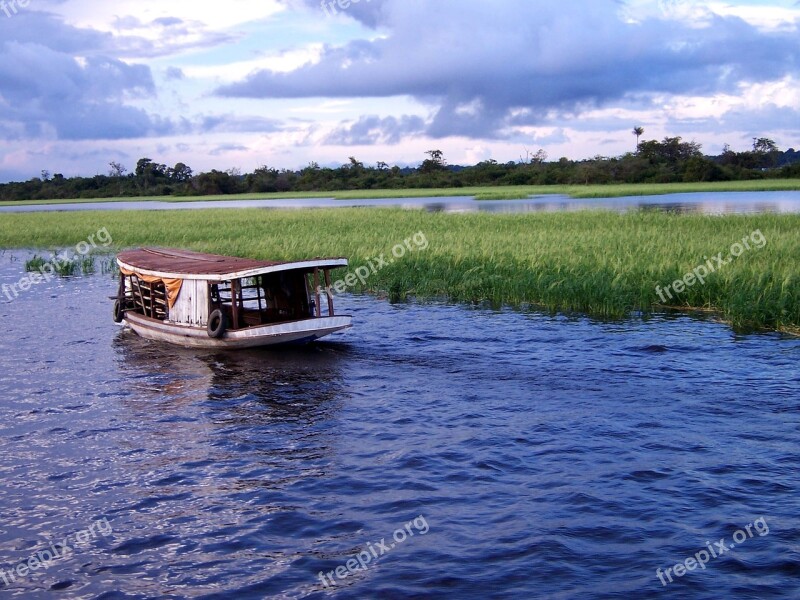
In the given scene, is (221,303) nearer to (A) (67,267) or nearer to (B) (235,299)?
(B) (235,299)

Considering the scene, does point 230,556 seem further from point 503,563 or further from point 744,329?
point 744,329

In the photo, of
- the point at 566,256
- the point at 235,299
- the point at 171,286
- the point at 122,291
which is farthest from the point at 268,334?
the point at 566,256

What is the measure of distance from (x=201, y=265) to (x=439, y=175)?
10098cm

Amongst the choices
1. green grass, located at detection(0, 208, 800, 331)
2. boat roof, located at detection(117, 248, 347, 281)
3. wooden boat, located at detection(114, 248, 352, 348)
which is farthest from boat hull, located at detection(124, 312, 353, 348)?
green grass, located at detection(0, 208, 800, 331)

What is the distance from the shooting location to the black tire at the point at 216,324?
15.9 meters

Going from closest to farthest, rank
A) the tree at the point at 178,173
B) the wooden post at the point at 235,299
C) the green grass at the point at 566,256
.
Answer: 1. the wooden post at the point at 235,299
2. the green grass at the point at 566,256
3. the tree at the point at 178,173

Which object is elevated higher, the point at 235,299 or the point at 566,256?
the point at 566,256

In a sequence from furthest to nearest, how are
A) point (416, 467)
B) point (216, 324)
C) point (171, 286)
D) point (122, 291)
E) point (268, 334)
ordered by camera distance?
point (122, 291) < point (171, 286) < point (216, 324) < point (268, 334) < point (416, 467)

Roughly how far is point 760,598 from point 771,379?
6.64 m

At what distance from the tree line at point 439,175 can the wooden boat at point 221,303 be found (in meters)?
81.5

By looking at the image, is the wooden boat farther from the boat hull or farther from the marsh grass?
the marsh grass

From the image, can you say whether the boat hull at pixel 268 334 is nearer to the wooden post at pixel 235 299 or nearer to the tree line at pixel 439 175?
the wooden post at pixel 235 299

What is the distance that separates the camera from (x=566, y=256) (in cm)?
2244

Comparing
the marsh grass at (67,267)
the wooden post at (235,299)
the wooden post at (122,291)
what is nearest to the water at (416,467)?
the wooden post at (235,299)
